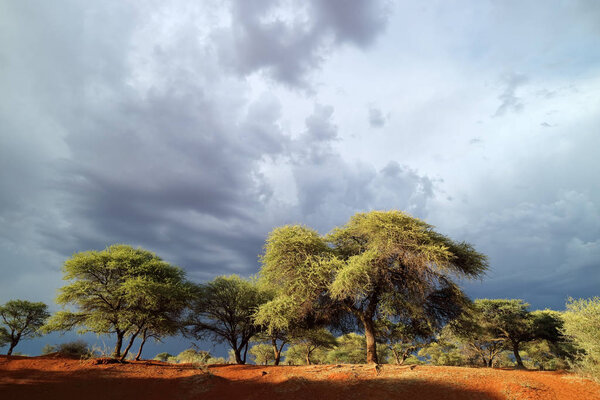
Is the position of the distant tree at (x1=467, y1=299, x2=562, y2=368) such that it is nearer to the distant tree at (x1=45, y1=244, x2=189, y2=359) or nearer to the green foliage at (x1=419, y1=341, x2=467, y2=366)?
the green foliage at (x1=419, y1=341, x2=467, y2=366)

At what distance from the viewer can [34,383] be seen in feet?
45.6

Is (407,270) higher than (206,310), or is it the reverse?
(407,270)

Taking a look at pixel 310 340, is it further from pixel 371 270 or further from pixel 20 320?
pixel 20 320

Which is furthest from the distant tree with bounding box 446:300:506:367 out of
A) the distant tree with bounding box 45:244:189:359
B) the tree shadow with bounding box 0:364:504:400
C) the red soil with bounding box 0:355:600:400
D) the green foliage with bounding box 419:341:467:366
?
the distant tree with bounding box 45:244:189:359

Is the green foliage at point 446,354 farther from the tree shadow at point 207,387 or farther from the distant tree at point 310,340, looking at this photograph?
the tree shadow at point 207,387

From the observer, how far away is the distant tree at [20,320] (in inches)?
1453

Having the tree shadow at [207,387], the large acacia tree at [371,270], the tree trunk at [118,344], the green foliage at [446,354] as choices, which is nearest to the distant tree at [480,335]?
the large acacia tree at [371,270]

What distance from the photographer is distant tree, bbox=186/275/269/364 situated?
92.3 feet

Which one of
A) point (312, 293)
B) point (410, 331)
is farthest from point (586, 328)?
point (312, 293)

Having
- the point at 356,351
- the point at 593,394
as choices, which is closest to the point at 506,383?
the point at 593,394

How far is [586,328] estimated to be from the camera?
1686 cm

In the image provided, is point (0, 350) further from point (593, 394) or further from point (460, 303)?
point (593, 394)

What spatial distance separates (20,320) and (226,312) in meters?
31.5

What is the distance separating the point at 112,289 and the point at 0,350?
38.1 meters
